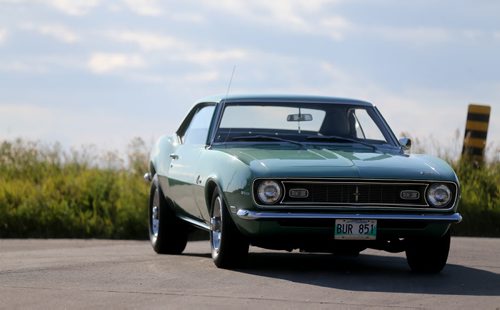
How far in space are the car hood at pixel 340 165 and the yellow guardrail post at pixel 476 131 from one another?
860 cm

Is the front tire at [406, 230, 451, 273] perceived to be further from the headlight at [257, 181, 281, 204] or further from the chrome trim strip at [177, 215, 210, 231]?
the chrome trim strip at [177, 215, 210, 231]

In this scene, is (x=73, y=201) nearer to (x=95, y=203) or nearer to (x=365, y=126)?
(x=95, y=203)

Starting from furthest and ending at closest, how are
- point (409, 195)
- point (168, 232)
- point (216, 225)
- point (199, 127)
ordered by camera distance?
point (168, 232)
point (199, 127)
point (216, 225)
point (409, 195)

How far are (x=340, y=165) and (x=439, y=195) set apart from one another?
79 centimetres

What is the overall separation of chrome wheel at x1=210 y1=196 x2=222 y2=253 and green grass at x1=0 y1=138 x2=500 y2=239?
6.52 m

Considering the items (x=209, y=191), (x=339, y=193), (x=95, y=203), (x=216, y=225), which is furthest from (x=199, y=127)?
(x=95, y=203)

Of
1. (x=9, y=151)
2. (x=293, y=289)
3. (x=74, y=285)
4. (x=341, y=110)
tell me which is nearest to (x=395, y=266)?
(x=341, y=110)

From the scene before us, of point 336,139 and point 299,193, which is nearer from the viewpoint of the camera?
point 299,193

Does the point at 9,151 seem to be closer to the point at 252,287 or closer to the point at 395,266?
the point at 395,266

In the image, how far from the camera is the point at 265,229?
9.41m

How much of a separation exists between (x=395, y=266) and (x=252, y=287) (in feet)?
7.68

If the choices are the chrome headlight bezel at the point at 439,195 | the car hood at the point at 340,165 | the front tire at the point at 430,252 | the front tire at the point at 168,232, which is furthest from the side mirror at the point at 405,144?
the front tire at the point at 168,232

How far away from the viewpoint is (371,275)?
382 inches

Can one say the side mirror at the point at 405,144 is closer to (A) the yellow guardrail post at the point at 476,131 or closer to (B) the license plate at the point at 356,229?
(B) the license plate at the point at 356,229
